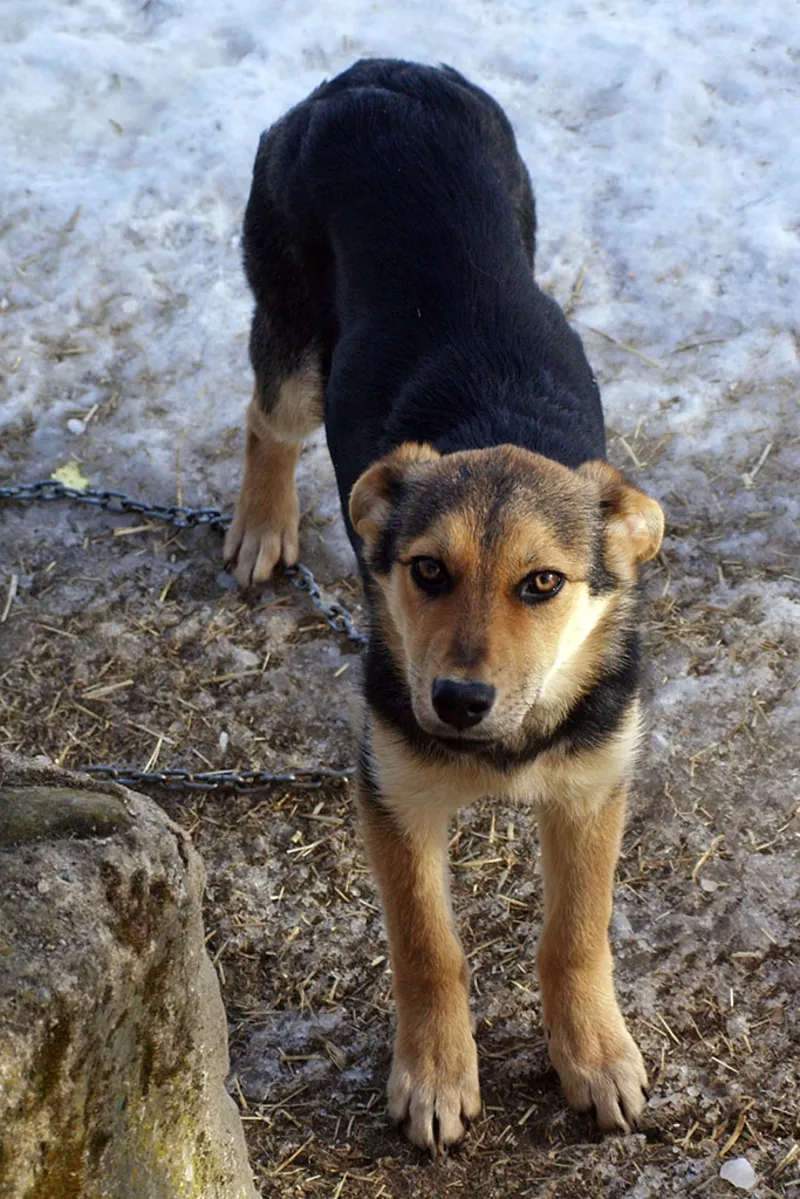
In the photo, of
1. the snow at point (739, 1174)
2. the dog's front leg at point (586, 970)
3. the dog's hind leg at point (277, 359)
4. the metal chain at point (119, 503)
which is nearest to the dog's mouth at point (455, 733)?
the dog's front leg at point (586, 970)

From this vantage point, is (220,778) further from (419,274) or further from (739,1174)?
(739,1174)

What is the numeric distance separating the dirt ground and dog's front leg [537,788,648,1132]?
13 centimetres

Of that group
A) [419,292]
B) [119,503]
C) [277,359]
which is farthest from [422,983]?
[119,503]

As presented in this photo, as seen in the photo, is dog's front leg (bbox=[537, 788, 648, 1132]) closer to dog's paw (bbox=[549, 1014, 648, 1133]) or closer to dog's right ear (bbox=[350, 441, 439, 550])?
dog's paw (bbox=[549, 1014, 648, 1133])

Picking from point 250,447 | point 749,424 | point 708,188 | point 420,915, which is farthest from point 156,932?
point 708,188

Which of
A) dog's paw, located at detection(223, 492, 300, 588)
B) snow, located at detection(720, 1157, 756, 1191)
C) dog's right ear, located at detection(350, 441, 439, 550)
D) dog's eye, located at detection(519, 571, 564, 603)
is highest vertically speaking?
dog's eye, located at detection(519, 571, 564, 603)

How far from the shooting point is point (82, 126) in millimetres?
8133

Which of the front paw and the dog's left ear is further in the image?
the front paw

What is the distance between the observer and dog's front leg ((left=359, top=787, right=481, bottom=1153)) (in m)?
3.91

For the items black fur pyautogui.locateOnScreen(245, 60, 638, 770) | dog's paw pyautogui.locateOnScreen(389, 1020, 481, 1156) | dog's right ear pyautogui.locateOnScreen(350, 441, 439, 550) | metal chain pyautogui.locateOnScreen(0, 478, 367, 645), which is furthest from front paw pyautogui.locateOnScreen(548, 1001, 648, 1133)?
metal chain pyautogui.locateOnScreen(0, 478, 367, 645)

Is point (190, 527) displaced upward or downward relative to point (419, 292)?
downward

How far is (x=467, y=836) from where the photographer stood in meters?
4.89

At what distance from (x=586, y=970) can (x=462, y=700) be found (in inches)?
52.5

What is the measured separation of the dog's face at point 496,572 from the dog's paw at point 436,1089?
38.8 inches
